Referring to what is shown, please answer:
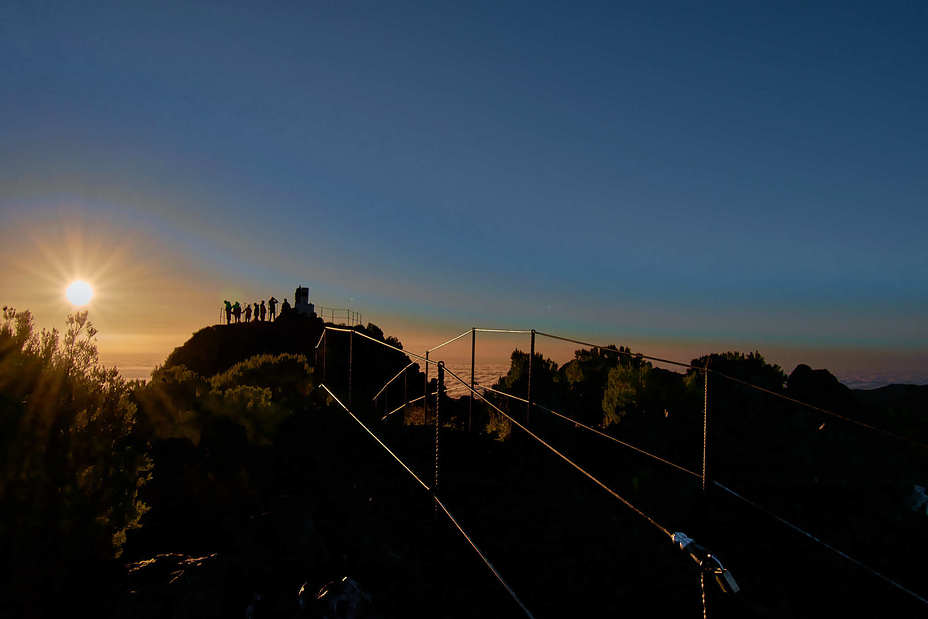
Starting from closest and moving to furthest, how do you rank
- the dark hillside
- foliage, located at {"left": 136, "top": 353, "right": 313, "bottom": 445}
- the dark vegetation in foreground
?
the dark vegetation in foreground, foliage, located at {"left": 136, "top": 353, "right": 313, "bottom": 445}, the dark hillside

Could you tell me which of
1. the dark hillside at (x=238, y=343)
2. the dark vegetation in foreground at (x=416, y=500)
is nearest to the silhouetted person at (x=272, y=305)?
the dark hillside at (x=238, y=343)

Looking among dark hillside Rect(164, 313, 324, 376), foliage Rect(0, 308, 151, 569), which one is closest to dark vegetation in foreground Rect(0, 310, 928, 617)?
foliage Rect(0, 308, 151, 569)

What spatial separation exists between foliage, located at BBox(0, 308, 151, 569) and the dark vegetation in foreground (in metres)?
0.02

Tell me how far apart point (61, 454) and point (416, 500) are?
10.8ft

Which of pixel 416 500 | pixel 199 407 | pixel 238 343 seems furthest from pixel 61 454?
pixel 238 343

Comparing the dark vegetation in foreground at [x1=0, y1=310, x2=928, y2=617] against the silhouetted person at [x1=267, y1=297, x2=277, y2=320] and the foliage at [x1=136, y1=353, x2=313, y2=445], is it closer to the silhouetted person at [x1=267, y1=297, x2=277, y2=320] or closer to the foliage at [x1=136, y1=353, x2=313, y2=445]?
the foliage at [x1=136, y1=353, x2=313, y2=445]

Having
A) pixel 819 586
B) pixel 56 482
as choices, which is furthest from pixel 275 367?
pixel 819 586

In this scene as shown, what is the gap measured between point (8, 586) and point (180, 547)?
1.55 m

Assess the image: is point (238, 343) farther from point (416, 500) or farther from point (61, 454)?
point (61, 454)

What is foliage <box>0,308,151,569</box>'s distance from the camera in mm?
3799

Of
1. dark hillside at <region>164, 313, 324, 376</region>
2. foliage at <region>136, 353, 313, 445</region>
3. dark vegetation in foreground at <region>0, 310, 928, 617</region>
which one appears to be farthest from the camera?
dark hillside at <region>164, 313, 324, 376</region>

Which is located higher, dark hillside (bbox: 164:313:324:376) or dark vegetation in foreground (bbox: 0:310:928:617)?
dark hillside (bbox: 164:313:324:376)

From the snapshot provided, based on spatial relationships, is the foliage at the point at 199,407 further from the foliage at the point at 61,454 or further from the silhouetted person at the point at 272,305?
the silhouetted person at the point at 272,305

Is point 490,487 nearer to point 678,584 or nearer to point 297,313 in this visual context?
point 678,584
